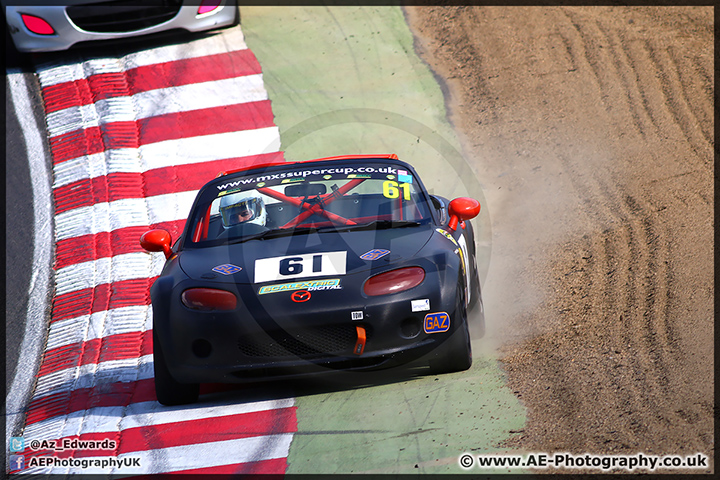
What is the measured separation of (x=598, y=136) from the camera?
31.7 ft

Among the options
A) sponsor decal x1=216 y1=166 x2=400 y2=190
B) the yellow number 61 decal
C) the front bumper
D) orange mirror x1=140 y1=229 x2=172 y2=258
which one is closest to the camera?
the front bumper

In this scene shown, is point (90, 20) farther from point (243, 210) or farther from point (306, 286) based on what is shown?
point (306, 286)

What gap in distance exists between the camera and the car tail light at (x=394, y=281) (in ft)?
16.0

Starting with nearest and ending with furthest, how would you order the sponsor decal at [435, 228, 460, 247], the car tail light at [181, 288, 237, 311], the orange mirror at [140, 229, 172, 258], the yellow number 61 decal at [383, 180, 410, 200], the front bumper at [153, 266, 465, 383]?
1. the front bumper at [153, 266, 465, 383]
2. the car tail light at [181, 288, 237, 311]
3. the sponsor decal at [435, 228, 460, 247]
4. the orange mirror at [140, 229, 172, 258]
5. the yellow number 61 decal at [383, 180, 410, 200]

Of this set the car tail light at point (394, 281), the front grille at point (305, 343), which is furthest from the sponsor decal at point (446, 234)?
the front grille at point (305, 343)

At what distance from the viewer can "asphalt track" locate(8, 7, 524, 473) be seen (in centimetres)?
439

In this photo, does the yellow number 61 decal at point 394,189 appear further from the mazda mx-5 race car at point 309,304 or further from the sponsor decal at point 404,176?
the mazda mx-5 race car at point 309,304

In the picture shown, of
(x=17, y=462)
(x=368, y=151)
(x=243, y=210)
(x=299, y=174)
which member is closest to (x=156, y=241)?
(x=243, y=210)

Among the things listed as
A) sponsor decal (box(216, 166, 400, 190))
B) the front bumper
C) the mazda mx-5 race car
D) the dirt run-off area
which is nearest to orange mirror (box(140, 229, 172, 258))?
the mazda mx-5 race car

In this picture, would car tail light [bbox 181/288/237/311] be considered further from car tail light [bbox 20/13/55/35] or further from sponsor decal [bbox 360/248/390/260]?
car tail light [bbox 20/13/55/35]

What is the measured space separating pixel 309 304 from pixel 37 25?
762cm

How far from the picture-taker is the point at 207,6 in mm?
11148

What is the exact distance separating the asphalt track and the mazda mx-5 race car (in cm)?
26

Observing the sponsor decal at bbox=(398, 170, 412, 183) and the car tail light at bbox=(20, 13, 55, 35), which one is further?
the car tail light at bbox=(20, 13, 55, 35)
